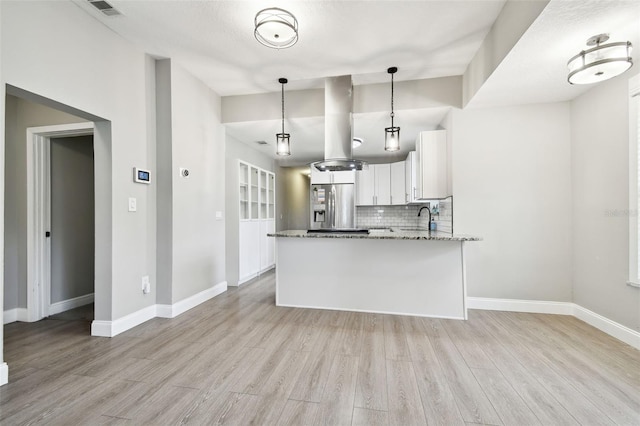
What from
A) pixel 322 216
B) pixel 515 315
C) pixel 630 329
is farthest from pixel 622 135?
pixel 322 216

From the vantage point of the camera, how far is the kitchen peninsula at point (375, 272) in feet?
10.3

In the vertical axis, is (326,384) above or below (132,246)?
below

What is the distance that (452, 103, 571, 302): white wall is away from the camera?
10.8ft

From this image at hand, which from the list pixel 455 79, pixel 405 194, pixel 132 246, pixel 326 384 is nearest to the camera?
pixel 326 384

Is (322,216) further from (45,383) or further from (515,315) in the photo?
(45,383)

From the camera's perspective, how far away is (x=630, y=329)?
8.10 feet

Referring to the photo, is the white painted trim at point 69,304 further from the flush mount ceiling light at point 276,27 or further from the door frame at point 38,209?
the flush mount ceiling light at point 276,27

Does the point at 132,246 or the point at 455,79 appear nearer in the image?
the point at 132,246

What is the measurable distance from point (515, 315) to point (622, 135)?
1980mm

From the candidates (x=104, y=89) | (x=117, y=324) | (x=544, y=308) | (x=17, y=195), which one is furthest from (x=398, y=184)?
(x=17, y=195)

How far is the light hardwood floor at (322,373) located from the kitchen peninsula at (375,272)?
0.26 meters

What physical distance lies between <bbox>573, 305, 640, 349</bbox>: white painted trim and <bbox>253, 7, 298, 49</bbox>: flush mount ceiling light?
3.68 meters

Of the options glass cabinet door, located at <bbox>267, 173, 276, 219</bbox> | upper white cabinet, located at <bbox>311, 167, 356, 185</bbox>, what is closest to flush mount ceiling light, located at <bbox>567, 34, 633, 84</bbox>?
upper white cabinet, located at <bbox>311, 167, 356, 185</bbox>

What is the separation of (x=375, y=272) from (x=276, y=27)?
254 centimetres
